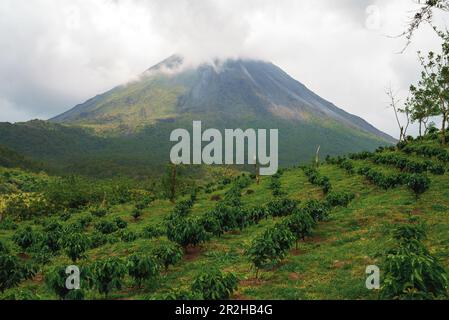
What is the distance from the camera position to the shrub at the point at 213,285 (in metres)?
13.6

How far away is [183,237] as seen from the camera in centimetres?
2666

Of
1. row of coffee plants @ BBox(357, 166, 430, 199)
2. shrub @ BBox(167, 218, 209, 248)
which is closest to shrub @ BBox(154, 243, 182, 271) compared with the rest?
shrub @ BBox(167, 218, 209, 248)

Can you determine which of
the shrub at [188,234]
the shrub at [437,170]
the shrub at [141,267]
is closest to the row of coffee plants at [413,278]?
the shrub at [141,267]

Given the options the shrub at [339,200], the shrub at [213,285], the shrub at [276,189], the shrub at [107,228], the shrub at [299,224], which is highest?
the shrub at [276,189]

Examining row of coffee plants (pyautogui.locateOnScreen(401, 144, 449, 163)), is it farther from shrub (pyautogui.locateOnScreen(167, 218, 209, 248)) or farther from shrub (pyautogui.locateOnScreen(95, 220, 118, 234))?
shrub (pyautogui.locateOnScreen(95, 220, 118, 234))

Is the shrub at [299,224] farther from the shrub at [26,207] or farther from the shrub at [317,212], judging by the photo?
the shrub at [26,207]

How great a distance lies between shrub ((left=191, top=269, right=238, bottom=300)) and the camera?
1356cm

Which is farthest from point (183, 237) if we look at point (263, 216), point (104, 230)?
point (104, 230)

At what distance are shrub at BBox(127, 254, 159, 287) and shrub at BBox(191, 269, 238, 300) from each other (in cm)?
571

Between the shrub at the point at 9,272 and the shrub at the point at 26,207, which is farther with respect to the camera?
the shrub at the point at 26,207

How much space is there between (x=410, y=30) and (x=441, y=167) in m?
33.6

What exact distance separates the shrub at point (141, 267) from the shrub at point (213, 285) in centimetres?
571

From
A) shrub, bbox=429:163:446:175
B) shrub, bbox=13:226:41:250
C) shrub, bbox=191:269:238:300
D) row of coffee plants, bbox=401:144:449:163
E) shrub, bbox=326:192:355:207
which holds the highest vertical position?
row of coffee plants, bbox=401:144:449:163
